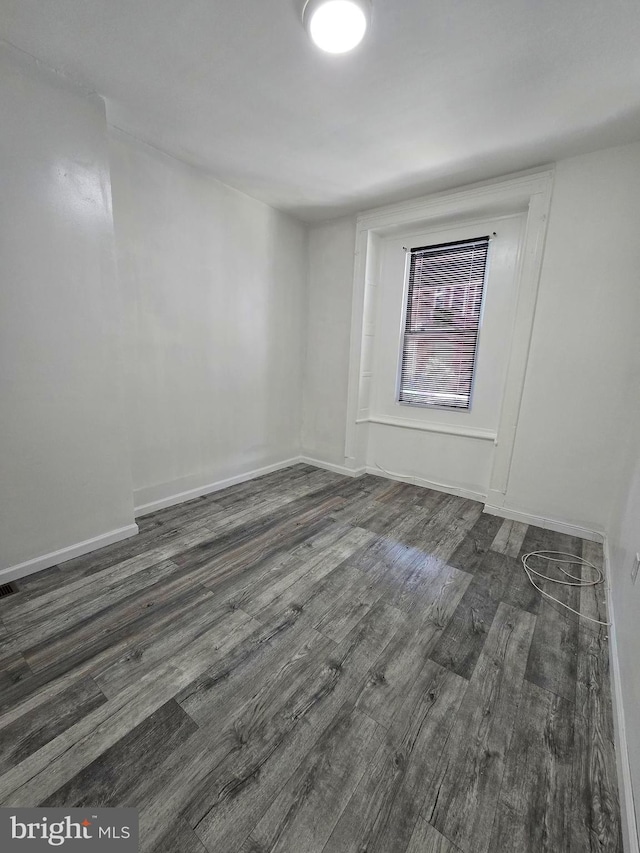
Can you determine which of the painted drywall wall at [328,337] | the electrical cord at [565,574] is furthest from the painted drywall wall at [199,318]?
the electrical cord at [565,574]

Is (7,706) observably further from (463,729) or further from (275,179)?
(275,179)

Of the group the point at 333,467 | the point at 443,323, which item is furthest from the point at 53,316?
the point at 443,323

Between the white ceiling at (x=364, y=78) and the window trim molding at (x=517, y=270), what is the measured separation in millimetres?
201

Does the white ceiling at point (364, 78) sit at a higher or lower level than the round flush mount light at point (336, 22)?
higher

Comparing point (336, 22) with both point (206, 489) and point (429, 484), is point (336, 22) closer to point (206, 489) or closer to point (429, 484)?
point (206, 489)

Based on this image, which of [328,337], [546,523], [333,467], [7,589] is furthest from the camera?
[333,467]

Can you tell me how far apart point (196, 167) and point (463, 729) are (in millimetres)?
3943

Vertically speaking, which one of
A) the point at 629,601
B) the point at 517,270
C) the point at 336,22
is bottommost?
the point at 629,601

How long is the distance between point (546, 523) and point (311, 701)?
246 centimetres

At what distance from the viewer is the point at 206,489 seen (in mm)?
3381

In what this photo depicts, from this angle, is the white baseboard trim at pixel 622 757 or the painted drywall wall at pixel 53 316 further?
the painted drywall wall at pixel 53 316

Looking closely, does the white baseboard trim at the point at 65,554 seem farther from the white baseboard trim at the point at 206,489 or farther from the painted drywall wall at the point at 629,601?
Answer: the painted drywall wall at the point at 629,601

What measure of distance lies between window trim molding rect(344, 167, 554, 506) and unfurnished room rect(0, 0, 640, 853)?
34 mm

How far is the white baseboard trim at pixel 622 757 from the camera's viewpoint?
38.8 inches
